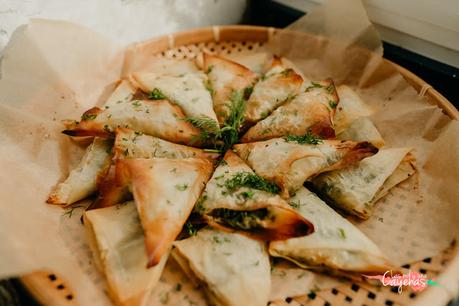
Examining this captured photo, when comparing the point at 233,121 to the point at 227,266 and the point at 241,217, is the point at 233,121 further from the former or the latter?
the point at 227,266

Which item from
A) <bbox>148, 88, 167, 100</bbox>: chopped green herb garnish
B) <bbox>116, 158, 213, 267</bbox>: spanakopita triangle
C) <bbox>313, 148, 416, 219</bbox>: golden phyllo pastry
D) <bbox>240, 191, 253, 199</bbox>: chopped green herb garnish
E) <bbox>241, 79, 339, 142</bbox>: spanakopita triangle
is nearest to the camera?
<bbox>116, 158, 213, 267</bbox>: spanakopita triangle

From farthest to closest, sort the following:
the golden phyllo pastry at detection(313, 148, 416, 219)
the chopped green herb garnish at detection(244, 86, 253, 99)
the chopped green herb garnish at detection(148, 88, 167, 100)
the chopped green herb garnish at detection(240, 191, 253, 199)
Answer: the chopped green herb garnish at detection(244, 86, 253, 99) → the chopped green herb garnish at detection(148, 88, 167, 100) → the golden phyllo pastry at detection(313, 148, 416, 219) → the chopped green herb garnish at detection(240, 191, 253, 199)

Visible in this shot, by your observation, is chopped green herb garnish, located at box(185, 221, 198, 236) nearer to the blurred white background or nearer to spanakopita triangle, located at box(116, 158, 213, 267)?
spanakopita triangle, located at box(116, 158, 213, 267)

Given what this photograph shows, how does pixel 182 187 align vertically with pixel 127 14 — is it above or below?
below

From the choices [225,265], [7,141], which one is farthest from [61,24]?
[225,265]

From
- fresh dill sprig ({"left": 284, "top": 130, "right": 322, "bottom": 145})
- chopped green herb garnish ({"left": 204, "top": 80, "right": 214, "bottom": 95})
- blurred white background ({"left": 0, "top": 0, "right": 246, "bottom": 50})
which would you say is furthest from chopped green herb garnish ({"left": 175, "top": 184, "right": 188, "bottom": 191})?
blurred white background ({"left": 0, "top": 0, "right": 246, "bottom": 50})

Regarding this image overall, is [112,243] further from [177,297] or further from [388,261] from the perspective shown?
[388,261]
